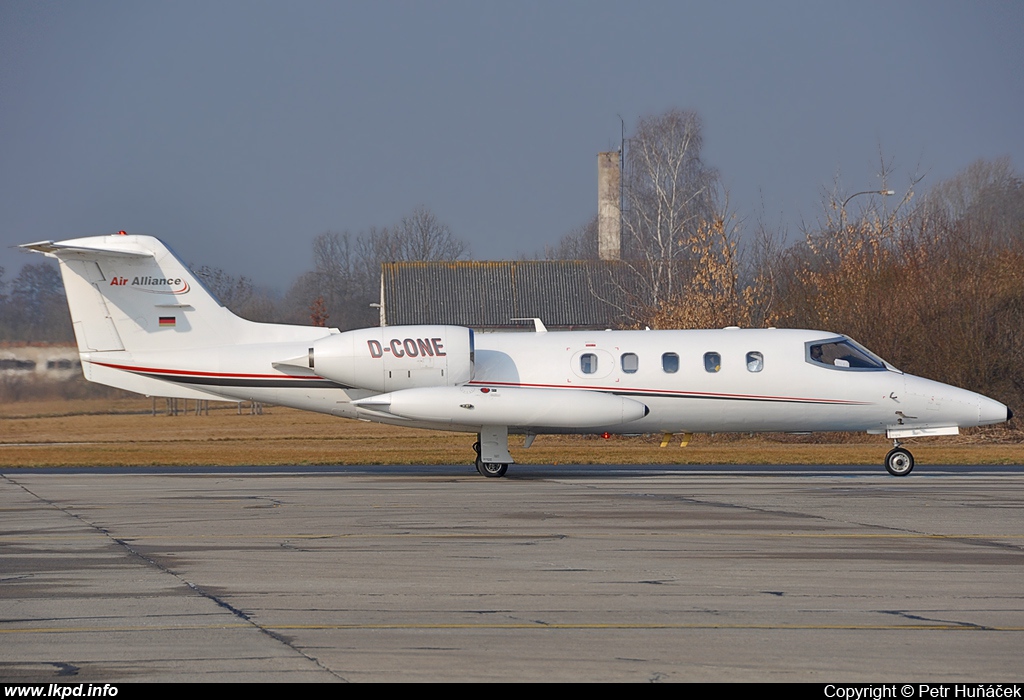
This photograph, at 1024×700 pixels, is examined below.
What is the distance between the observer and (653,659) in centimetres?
830

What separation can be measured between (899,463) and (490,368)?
28.6 ft

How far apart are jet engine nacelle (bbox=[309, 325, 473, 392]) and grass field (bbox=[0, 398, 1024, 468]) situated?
6.48 meters

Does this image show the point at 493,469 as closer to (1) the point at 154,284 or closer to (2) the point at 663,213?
(1) the point at 154,284

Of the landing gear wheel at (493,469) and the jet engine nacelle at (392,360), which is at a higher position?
the jet engine nacelle at (392,360)

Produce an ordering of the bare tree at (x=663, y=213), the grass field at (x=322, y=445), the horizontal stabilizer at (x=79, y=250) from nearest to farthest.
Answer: the horizontal stabilizer at (x=79, y=250) < the grass field at (x=322, y=445) < the bare tree at (x=663, y=213)

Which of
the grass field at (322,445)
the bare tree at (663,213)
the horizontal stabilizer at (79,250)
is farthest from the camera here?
the bare tree at (663,213)

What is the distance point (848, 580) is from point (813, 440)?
29137 mm

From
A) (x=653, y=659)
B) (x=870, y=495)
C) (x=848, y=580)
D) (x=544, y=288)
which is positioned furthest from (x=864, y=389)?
(x=544, y=288)

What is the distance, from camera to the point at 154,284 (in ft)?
79.7

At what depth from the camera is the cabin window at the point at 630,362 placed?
23.9 metres

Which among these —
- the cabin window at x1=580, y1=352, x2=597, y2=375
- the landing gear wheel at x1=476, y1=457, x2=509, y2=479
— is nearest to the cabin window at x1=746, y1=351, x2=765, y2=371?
the cabin window at x1=580, y1=352, x2=597, y2=375

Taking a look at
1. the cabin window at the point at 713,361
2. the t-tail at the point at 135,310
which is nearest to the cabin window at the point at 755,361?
the cabin window at the point at 713,361

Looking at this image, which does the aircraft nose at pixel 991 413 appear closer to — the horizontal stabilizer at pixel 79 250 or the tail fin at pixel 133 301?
the tail fin at pixel 133 301
